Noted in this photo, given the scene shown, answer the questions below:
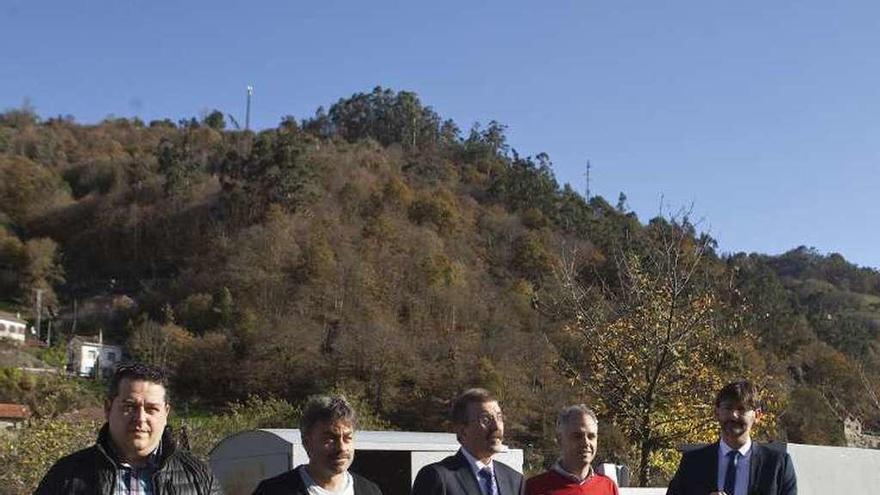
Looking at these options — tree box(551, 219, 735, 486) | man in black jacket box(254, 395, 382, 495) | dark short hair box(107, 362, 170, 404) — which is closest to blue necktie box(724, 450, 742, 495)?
man in black jacket box(254, 395, 382, 495)

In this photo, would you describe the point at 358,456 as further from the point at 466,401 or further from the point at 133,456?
the point at 133,456

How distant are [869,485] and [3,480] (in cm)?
1281

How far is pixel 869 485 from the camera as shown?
10.3 metres

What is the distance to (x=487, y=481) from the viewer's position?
15.0ft

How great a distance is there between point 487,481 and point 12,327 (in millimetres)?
58536

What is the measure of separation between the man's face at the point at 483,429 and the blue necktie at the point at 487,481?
0.06 metres

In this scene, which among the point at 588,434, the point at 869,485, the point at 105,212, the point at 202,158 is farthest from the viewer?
the point at 202,158

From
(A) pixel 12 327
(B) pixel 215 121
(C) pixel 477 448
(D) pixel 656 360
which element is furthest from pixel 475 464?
(B) pixel 215 121

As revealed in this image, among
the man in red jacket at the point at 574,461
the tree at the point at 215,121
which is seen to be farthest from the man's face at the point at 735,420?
the tree at the point at 215,121

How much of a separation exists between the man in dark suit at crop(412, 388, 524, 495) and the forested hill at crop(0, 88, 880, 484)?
1030 centimetres

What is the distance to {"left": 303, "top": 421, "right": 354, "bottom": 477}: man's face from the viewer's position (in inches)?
160

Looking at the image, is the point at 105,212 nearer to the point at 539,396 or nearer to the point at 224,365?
the point at 224,365

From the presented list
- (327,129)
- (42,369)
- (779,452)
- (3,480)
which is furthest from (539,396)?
(327,129)

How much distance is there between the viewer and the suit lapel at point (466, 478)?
14.6 feet
